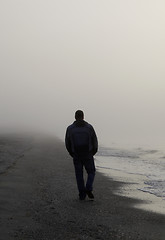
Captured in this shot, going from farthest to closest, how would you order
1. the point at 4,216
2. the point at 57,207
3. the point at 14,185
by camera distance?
the point at 14,185 → the point at 57,207 → the point at 4,216

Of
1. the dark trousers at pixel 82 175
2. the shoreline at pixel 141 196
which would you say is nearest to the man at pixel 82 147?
the dark trousers at pixel 82 175

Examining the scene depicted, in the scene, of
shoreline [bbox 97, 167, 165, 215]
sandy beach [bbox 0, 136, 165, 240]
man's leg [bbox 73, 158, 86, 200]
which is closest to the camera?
sandy beach [bbox 0, 136, 165, 240]

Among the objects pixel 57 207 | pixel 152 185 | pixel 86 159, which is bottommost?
pixel 152 185

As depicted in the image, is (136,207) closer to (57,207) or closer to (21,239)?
(57,207)

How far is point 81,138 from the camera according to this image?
9.52 meters

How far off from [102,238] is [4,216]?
2182 mm

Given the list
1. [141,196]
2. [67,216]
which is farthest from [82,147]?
[141,196]

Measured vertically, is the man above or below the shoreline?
above

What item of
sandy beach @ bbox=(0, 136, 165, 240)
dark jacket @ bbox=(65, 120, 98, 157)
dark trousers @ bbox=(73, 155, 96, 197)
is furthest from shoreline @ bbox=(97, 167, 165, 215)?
dark jacket @ bbox=(65, 120, 98, 157)

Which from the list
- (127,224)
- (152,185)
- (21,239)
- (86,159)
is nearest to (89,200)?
(86,159)

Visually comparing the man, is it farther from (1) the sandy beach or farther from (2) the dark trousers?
(1) the sandy beach

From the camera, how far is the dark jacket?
375 inches

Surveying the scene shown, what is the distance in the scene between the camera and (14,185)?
36.2 feet

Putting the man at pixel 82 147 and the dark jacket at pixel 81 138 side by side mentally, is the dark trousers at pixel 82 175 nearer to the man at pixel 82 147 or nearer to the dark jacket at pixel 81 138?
the man at pixel 82 147
